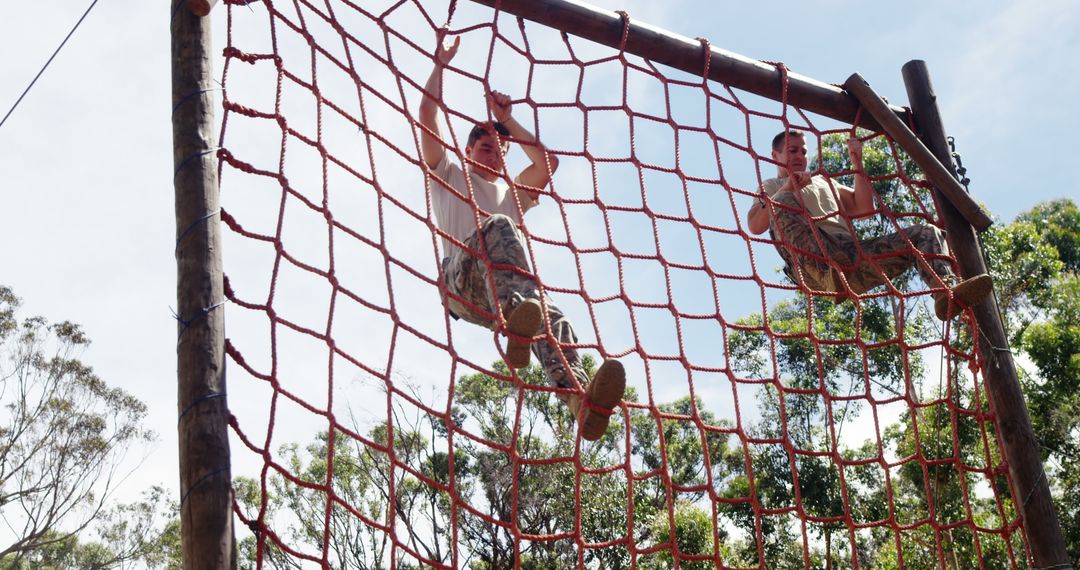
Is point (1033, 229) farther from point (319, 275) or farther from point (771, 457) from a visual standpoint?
point (319, 275)

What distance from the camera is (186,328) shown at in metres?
1.98

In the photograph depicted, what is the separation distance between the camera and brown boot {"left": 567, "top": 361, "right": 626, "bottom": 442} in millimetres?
2320

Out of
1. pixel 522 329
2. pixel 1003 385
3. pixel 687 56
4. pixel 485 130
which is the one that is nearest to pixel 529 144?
pixel 485 130

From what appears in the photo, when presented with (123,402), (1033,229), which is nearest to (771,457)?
(1033,229)

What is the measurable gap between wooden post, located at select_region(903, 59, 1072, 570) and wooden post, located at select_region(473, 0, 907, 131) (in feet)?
0.33

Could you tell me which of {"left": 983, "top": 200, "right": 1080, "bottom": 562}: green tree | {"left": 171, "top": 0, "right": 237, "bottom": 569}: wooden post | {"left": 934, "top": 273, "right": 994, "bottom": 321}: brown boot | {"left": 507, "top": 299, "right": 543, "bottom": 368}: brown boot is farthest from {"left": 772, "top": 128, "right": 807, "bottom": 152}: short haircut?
{"left": 983, "top": 200, "right": 1080, "bottom": 562}: green tree

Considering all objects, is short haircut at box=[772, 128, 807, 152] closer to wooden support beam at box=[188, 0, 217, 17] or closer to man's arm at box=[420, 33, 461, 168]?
man's arm at box=[420, 33, 461, 168]

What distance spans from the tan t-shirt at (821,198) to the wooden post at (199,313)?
1927 mm

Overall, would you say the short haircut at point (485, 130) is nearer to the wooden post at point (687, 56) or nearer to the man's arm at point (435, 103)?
the man's arm at point (435, 103)

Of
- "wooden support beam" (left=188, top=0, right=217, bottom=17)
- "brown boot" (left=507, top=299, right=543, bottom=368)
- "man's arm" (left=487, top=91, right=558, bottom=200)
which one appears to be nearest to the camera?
"wooden support beam" (left=188, top=0, right=217, bottom=17)

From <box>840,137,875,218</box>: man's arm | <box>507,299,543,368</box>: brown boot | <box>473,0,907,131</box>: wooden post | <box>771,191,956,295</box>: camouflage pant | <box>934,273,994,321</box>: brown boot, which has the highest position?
<box>473,0,907,131</box>: wooden post

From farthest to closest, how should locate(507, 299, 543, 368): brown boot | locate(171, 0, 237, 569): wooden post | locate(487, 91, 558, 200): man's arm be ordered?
locate(487, 91, 558, 200): man's arm < locate(507, 299, 543, 368): brown boot < locate(171, 0, 237, 569): wooden post

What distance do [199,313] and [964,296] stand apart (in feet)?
7.03

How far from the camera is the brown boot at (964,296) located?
2.95 m
